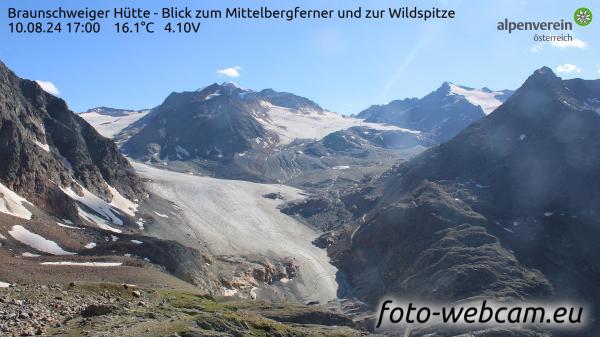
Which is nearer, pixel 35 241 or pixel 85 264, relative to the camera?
pixel 85 264

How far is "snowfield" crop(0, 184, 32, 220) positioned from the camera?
104562 millimetres

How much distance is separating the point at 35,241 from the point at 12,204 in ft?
64.4

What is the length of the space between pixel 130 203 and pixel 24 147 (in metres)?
48.1

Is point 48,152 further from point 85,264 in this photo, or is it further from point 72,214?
point 85,264

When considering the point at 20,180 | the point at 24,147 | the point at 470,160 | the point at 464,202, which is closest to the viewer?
the point at 20,180

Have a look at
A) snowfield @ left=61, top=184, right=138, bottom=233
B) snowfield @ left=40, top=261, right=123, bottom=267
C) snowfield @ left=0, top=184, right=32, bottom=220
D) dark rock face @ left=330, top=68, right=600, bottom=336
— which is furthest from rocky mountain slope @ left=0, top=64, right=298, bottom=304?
dark rock face @ left=330, top=68, right=600, bottom=336

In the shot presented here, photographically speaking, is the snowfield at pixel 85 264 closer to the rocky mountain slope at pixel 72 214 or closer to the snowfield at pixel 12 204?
the rocky mountain slope at pixel 72 214

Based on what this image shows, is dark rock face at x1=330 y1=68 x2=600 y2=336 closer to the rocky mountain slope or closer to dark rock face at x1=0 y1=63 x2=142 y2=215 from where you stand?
the rocky mountain slope

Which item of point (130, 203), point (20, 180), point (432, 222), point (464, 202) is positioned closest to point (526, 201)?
point (464, 202)

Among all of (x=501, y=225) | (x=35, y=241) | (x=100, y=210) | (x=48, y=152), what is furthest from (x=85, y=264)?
(x=501, y=225)

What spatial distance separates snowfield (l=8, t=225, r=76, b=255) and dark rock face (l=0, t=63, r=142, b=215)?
28.7m

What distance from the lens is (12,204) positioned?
10750 centimetres

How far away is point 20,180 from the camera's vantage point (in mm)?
122250

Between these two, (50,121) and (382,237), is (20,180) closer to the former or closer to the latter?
(50,121)
